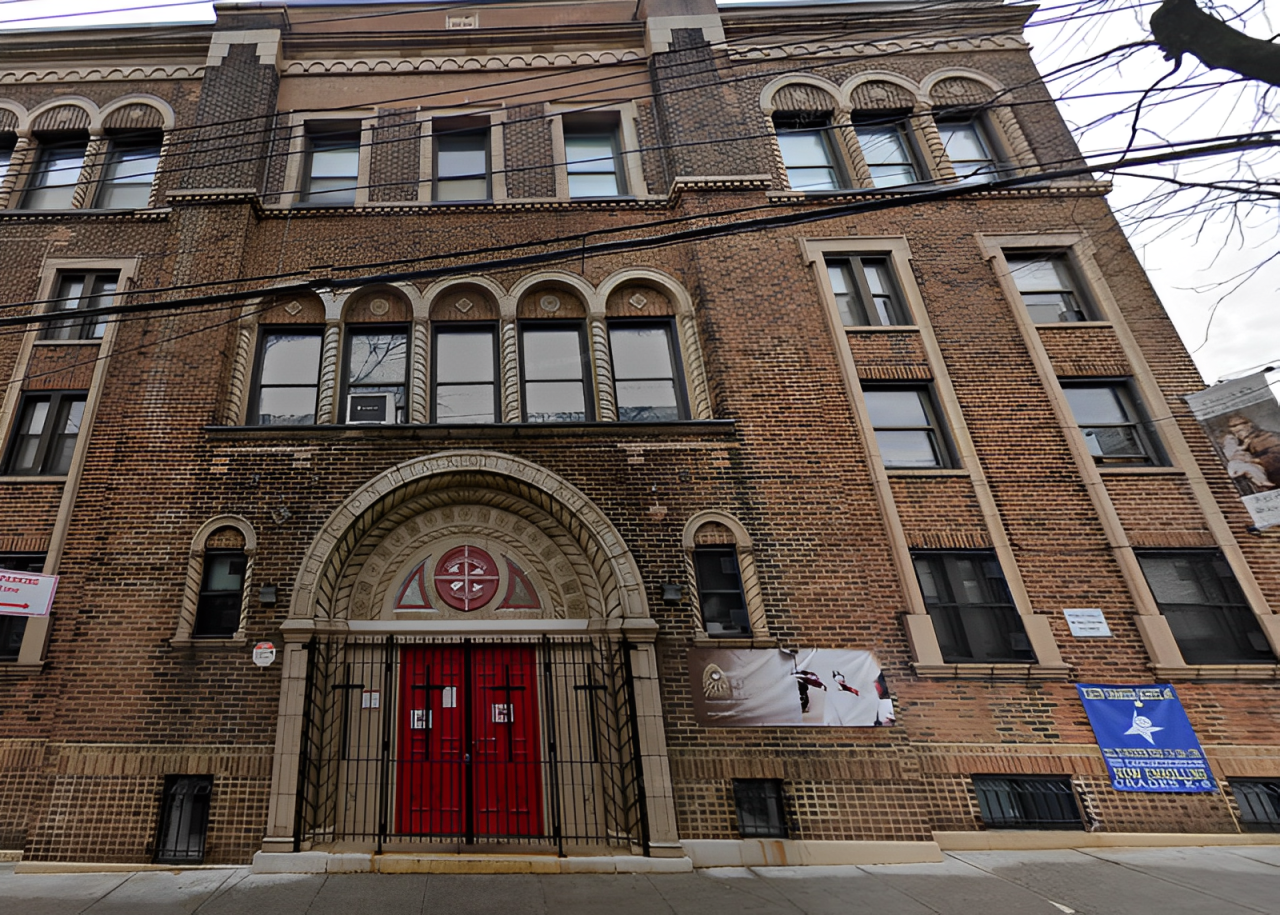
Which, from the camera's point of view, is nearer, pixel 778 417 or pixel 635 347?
pixel 778 417

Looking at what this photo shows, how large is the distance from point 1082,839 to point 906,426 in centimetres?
593

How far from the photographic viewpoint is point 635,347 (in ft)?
35.5

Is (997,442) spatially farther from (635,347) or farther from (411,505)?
(411,505)

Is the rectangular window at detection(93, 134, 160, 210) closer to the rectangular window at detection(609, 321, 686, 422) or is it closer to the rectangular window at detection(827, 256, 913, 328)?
the rectangular window at detection(609, 321, 686, 422)

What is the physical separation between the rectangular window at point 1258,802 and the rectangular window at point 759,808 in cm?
589

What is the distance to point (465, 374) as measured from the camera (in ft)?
34.4

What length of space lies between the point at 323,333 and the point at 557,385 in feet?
13.7

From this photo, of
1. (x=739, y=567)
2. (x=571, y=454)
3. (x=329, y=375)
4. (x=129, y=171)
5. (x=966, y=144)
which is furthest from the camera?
(x=966, y=144)

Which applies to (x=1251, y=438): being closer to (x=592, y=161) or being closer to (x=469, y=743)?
(x=592, y=161)

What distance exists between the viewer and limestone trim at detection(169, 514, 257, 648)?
8.15 metres

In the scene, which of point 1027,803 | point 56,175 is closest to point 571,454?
point 1027,803

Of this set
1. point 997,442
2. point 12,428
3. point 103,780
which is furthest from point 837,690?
point 12,428

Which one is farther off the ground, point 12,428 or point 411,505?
point 12,428

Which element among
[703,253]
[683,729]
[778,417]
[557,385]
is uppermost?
[703,253]
